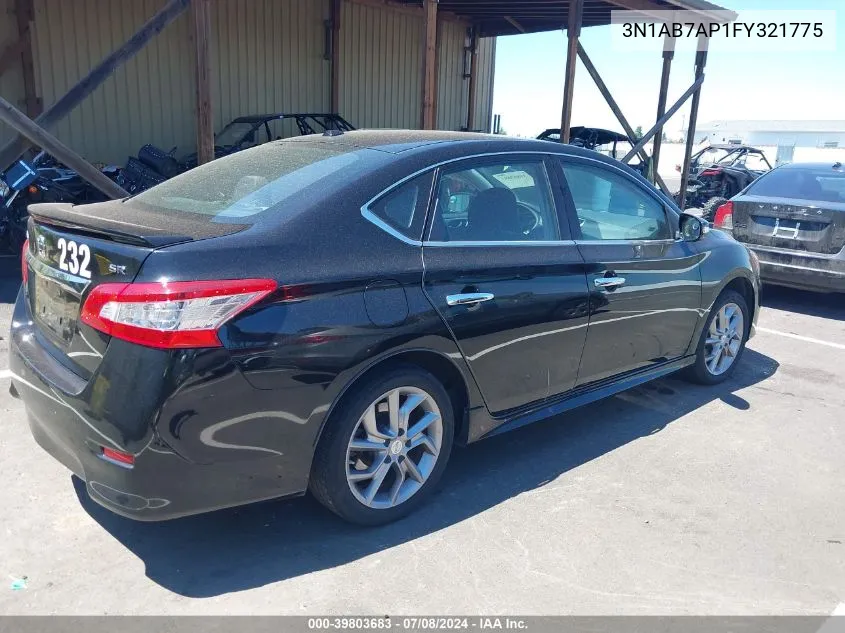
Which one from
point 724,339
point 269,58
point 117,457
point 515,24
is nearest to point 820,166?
point 724,339

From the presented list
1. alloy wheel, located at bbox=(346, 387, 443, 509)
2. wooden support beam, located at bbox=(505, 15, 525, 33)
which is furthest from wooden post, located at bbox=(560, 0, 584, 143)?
alloy wheel, located at bbox=(346, 387, 443, 509)

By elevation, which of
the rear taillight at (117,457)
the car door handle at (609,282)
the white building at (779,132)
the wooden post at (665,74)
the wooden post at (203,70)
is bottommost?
the rear taillight at (117,457)

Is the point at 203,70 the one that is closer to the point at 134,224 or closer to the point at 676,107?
the point at 134,224

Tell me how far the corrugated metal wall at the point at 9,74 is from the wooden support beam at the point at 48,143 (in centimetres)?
381

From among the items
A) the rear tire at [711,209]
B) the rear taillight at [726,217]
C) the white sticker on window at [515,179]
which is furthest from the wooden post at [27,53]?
the rear tire at [711,209]

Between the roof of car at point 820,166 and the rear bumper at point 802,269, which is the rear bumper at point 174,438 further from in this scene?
the roof of car at point 820,166

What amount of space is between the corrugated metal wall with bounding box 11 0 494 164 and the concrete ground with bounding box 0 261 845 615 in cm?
710

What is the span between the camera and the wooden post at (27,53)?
361 inches

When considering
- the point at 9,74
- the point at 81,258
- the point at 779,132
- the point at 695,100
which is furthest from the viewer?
the point at 779,132

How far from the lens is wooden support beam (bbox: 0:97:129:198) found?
575 centimetres

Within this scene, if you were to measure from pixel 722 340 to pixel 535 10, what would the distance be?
8729 millimetres

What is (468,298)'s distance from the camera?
314cm

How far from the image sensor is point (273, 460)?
2.66 m
